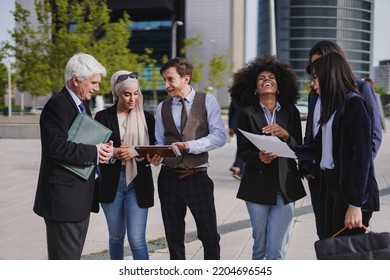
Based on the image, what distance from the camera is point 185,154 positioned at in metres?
3.31

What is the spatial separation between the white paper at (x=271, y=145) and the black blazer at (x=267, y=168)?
0.19m

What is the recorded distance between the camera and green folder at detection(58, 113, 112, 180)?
267 centimetres

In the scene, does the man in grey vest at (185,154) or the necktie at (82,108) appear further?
the man in grey vest at (185,154)

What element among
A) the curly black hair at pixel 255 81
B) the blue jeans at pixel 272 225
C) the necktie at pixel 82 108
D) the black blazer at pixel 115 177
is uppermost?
the curly black hair at pixel 255 81

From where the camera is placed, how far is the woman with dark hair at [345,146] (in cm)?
249

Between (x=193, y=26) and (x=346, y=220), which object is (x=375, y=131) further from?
(x=193, y=26)

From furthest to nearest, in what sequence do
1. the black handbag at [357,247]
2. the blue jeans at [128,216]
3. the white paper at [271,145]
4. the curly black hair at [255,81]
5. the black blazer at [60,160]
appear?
the blue jeans at [128,216], the curly black hair at [255,81], the white paper at [271,145], the black blazer at [60,160], the black handbag at [357,247]

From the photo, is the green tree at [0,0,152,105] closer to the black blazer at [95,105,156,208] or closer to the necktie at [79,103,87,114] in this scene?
the black blazer at [95,105,156,208]

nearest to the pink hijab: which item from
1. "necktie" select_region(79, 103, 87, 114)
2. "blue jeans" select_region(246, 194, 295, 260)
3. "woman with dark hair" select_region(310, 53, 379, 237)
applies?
"necktie" select_region(79, 103, 87, 114)

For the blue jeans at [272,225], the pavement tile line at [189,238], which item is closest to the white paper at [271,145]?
the blue jeans at [272,225]

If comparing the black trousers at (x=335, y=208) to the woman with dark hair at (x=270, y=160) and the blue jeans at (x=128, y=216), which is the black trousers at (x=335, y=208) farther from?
the blue jeans at (x=128, y=216)
